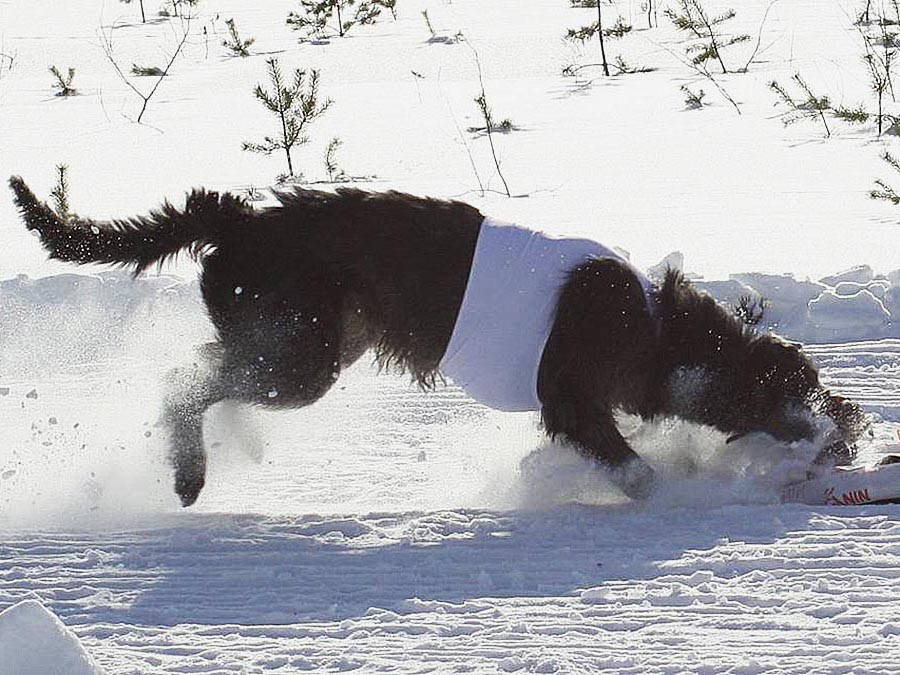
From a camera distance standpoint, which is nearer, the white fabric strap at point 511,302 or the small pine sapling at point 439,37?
the white fabric strap at point 511,302

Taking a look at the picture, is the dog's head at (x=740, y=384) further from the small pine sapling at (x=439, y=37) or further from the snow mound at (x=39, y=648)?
the small pine sapling at (x=439, y=37)

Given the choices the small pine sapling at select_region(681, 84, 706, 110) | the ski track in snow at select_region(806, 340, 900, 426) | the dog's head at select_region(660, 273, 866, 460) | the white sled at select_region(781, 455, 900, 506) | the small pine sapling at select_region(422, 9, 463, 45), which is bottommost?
the small pine sapling at select_region(681, 84, 706, 110)

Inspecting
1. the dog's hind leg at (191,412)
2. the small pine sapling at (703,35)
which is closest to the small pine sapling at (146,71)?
the small pine sapling at (703,35)

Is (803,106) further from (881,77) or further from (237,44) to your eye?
(237,44)

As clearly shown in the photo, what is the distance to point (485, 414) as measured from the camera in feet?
19.6

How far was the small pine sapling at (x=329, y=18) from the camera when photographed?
14.1 metres

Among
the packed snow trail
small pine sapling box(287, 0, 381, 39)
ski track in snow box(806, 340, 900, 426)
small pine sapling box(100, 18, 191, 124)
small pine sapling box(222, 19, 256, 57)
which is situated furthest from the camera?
small pine sapling box(287, 0, 381, 39)

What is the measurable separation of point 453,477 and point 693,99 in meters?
6.50

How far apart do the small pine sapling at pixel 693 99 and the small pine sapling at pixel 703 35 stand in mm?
535

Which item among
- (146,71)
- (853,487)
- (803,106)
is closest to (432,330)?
(853,487)

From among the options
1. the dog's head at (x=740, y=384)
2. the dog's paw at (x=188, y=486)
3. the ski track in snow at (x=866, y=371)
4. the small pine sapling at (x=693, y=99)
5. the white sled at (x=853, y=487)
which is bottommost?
the small pine sapling at (x=693, y=99)

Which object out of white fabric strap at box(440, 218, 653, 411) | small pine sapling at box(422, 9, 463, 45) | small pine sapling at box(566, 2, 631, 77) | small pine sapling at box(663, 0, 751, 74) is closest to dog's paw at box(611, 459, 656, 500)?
white fabric strap at box(440, 218, 653, 411)

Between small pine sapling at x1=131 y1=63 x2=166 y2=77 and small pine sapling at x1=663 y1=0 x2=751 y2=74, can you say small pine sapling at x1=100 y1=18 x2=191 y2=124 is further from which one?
small pine sapling at x1=663 y1=0 x2=751 y2=74

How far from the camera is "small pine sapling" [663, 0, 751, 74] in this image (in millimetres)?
11883
